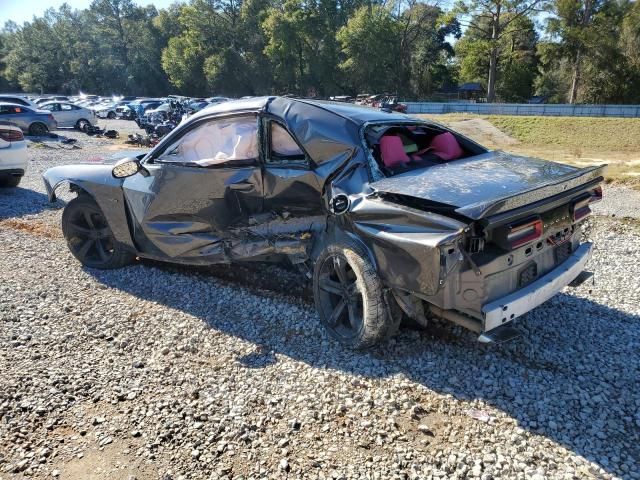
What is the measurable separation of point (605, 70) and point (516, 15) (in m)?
8.50

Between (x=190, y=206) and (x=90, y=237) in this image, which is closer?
(x=190, y=206)

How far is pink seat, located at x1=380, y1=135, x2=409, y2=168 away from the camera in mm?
3537

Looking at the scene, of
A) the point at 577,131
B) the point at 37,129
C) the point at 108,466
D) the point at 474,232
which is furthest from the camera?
the point at 577,131

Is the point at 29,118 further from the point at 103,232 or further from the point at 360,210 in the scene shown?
the point at 360,210

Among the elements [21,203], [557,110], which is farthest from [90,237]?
[557,110]

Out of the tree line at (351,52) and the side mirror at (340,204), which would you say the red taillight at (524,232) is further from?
the tree line at (351,52)

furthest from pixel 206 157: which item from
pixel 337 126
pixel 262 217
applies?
pixel 337 126

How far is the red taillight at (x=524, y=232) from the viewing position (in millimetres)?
2762

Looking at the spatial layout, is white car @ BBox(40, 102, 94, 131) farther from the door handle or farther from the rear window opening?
the rear window opening

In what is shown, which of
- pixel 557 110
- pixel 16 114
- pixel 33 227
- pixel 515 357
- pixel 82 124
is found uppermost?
pixel 16 114

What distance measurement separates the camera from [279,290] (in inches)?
176

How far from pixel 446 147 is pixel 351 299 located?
64.5 inches

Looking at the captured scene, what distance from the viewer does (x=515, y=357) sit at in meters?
3.33

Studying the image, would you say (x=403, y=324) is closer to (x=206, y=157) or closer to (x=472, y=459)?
(x=472, y=459)
